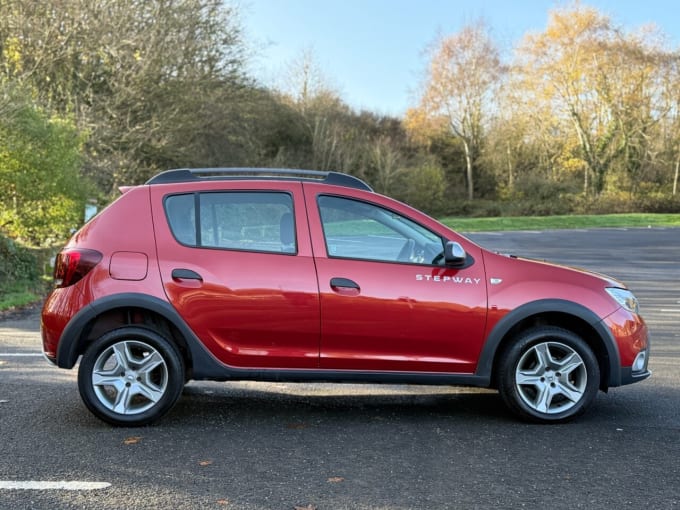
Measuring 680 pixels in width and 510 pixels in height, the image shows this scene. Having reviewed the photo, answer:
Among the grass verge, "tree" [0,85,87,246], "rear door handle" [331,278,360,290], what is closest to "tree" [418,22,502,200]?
the grass verge

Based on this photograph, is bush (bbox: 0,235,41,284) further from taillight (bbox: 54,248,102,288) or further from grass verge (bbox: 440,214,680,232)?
grass verge (bbox: 440,214,680,232)

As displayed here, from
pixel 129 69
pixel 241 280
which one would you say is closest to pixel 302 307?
pixel 241 280

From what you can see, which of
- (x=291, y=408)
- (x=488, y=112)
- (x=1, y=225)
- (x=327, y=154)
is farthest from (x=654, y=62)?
(x=291, y=408)

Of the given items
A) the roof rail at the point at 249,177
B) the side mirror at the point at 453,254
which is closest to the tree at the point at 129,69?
the roof rail at the point at 249,177

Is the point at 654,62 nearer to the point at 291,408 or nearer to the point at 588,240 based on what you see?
the point at 588,240

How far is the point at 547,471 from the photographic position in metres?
4.05

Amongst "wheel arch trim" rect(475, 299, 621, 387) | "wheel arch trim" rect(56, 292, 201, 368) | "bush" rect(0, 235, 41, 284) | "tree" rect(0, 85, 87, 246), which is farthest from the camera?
"tree" rect(0, 85, 87, 246)

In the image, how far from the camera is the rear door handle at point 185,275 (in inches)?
190

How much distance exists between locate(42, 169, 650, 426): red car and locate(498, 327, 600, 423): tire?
0.01 m

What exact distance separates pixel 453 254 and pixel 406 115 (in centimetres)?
4273

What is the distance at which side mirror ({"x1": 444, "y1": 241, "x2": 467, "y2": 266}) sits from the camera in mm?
4844

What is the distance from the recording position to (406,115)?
1827 inches

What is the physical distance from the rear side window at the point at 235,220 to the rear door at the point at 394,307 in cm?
24

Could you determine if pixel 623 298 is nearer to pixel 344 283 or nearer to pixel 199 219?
pixel 344 283
